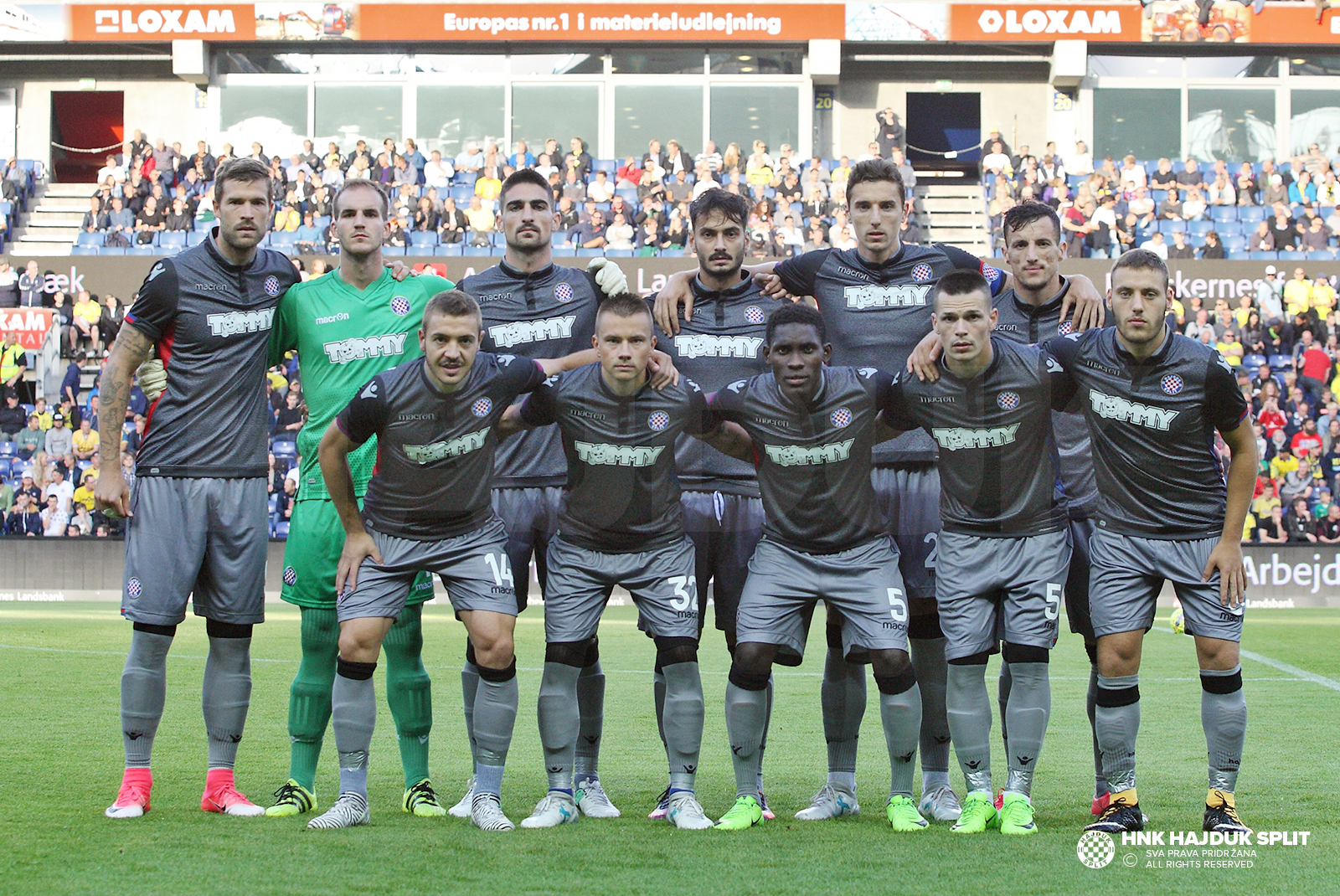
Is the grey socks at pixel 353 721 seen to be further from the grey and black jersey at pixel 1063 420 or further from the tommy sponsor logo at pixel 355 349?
the grey and black jersey at pixel 1063 420

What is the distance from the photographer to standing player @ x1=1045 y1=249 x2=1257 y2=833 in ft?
16.5

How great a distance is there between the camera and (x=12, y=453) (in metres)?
19.6

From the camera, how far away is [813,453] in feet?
17.6

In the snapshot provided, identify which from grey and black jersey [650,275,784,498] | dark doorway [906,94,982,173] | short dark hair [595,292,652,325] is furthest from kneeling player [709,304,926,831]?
dark doorway [906,94,982,173]

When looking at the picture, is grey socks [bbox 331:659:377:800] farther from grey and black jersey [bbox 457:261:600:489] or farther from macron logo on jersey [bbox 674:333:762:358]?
macron logo on jersey [bbox 674:333:762:358]

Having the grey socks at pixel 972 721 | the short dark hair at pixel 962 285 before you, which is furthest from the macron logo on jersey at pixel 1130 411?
the grey socks at pixel 972 721

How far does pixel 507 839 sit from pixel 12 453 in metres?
17.4

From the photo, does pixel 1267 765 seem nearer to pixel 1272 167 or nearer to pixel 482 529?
pixel 482 529

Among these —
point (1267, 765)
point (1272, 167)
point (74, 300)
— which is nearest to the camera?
point (1267, 765)

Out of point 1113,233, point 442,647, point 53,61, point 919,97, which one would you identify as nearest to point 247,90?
point 53,61

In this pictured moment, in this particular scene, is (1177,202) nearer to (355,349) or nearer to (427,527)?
(355,349)

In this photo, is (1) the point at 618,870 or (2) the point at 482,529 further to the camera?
(2) the point at 482,529

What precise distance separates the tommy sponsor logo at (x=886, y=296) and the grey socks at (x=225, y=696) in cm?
295

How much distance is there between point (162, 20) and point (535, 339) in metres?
24.9
